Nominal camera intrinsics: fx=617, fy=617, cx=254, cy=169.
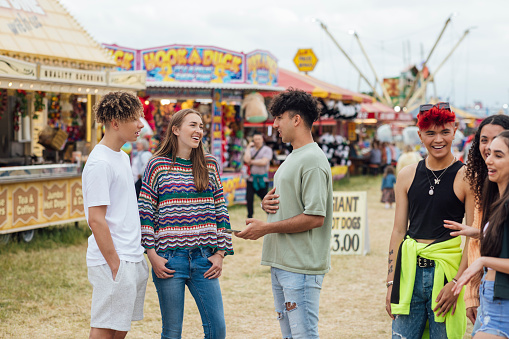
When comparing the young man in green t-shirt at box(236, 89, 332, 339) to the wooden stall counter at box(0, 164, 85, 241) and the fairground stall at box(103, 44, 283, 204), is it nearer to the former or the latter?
the wooden stall counter at box(0, 164, 85, 241)

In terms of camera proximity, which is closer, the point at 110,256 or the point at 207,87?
the point at 110,256

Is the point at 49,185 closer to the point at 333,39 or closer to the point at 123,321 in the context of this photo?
the point at 123,321

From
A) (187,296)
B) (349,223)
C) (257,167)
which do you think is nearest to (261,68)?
(257,167)

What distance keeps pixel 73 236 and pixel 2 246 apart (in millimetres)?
1294

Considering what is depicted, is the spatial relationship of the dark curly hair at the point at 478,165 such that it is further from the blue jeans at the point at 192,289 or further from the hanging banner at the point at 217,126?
the hanging banner at the point at 217,126

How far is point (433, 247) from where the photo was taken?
3.29 metres

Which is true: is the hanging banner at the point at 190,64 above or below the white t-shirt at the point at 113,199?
above

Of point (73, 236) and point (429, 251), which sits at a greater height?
point (429, 251)

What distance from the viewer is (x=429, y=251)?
3297 millimetres

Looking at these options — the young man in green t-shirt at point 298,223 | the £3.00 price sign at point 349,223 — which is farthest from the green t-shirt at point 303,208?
the £3.00 price sign at point 349,223

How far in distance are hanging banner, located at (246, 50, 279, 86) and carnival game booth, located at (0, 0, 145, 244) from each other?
421 centimetres

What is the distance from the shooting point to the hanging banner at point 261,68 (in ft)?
49.6

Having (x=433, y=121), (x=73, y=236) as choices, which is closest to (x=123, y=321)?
(x=433, y=121)

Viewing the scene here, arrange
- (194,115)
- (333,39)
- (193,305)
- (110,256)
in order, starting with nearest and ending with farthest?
1. (110,256)
2. (194,115)
3. (193,305)
4. (333,39)
